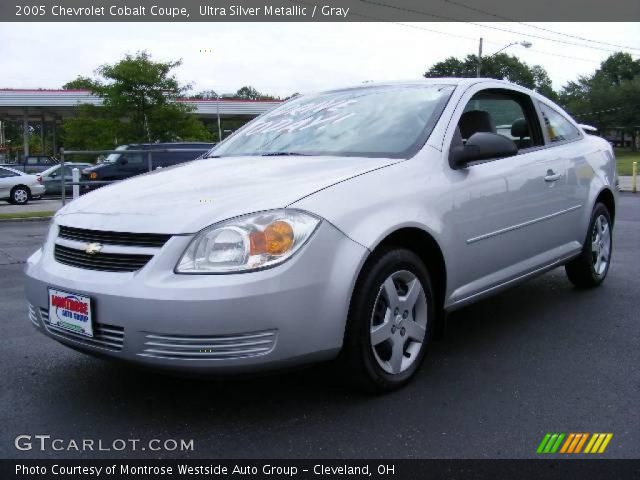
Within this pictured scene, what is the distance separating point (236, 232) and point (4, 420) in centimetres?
137

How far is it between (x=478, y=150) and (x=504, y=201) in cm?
47

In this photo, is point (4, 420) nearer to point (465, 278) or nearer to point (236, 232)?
point (236, 232)

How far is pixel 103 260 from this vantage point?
9.57 feet

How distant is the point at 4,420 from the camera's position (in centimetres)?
300

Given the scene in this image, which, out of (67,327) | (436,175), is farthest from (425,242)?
(67,327)

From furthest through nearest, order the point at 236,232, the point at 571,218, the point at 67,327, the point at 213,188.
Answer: the point at 571,218
the point at 213,188
the point at 67,327
the point at 236,232

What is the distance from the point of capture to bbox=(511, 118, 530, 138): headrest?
186 inches

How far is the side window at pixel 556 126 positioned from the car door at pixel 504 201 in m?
0.12

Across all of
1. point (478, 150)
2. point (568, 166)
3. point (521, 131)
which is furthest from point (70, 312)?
point (568, 166)

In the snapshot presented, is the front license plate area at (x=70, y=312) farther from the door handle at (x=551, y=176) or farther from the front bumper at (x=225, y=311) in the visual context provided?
the door handle at (x=551, y=176)

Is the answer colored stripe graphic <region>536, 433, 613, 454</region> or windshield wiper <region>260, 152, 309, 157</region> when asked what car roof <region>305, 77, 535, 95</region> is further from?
colored stripe graphic <region>536, 433, 613, 454</region>

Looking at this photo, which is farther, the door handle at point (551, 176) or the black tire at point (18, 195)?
the black tire at point (18, 195)

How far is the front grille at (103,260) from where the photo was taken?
2.82 metres

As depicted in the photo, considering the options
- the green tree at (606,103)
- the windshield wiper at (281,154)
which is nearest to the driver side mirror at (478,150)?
the windshield wiper at (281,154)
